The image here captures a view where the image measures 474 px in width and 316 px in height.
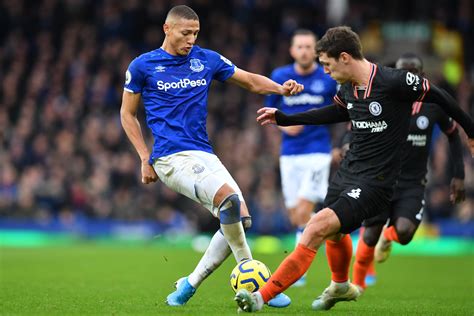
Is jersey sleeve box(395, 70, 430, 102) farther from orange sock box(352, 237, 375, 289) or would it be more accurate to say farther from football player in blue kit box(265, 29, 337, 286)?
football player in blue kit box(265, 29, 337, 286)

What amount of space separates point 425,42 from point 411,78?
21.7m

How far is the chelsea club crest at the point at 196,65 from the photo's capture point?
28.3ft

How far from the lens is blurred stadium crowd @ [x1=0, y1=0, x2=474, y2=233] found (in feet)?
75.4

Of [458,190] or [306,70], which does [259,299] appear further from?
[306,70]

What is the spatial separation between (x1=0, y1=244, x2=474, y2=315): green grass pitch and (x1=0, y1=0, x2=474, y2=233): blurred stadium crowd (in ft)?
14.7

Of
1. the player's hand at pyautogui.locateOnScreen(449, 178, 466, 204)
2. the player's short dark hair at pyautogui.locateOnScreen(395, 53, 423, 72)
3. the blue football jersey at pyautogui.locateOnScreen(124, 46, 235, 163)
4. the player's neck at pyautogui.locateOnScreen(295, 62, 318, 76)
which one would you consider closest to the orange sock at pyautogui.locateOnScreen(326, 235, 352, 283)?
the blue football jersey at pyautogui.locateOnScreen(124, 46, 235, 163)

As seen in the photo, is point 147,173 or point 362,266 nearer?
point 147,173

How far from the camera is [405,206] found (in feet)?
34.1

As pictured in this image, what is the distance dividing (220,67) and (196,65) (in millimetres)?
240

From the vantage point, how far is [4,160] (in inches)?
926

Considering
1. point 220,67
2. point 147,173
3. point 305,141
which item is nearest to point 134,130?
point 147,173

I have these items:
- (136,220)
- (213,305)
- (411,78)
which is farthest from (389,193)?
(136,220)

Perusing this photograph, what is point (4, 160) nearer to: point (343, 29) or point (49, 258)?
point (49, 258)

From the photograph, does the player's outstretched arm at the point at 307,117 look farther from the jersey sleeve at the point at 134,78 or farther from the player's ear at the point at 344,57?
the jersey sleeve at the point at 134,78
